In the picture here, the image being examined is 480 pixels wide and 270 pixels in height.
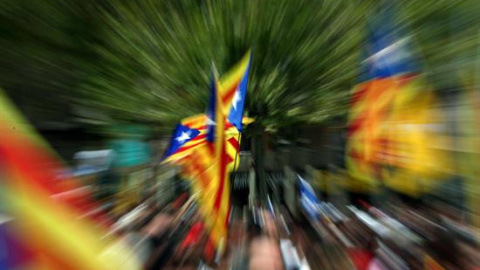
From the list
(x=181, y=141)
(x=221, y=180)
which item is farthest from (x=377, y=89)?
(x=181, y=141)

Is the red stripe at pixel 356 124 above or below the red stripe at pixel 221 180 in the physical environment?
above

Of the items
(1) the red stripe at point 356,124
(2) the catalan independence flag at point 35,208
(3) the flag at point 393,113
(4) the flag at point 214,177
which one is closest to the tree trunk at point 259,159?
(1) the red stripe at point 356,124

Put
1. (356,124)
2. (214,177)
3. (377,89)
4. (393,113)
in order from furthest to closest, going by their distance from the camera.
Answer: (356,124) < (377,89) < (393,113) < (214,177)

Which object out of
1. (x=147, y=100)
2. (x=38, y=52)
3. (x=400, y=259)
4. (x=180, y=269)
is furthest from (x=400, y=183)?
(x=38, y=52)

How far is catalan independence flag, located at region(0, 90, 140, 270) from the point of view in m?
0.94

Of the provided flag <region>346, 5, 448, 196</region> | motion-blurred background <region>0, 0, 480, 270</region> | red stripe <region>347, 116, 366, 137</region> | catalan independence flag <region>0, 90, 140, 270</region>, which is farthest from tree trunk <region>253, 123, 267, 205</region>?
catalan independence flag <region>0, 90, 140, 270</region>

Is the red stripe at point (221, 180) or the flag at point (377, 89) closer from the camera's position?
the red stripe at point (221, 180)

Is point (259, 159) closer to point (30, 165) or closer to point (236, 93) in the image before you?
point (236, 93)

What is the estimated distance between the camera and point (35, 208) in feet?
3.27

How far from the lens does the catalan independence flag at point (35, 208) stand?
3.09 ft

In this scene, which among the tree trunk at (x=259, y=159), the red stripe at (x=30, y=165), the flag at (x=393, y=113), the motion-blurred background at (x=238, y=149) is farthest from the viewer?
the tree trunk at (x=259, y=159)

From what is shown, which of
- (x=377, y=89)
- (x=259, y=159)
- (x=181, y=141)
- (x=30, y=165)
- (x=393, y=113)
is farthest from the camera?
(x=259, y=159)

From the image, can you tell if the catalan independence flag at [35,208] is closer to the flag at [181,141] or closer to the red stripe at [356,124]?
the red stripe at [356,124]

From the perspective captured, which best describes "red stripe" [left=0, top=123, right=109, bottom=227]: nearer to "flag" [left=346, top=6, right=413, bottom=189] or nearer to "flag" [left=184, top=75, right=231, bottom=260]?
"flag" [left=184, top=75, right=231, bottom=260]
